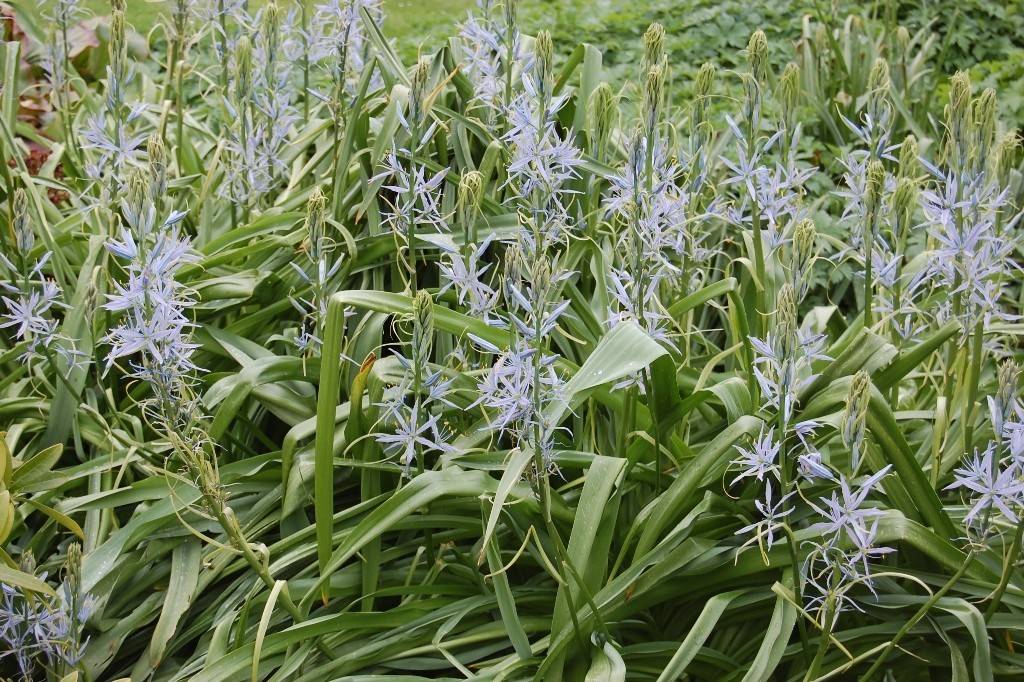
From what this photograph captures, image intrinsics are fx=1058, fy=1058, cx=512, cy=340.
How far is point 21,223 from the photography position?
220 cm

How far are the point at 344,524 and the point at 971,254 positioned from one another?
139 cm

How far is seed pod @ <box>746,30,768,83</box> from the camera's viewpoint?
1955mm

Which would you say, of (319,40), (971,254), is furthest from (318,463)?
(319,40)

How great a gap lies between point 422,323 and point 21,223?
3.24ft

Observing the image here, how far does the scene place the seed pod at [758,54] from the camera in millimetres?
1955

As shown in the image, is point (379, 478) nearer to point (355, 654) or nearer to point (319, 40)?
point (355, 654)

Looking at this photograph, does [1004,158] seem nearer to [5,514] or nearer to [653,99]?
[653,99]

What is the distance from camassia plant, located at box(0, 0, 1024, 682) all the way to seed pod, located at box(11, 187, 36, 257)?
17mm

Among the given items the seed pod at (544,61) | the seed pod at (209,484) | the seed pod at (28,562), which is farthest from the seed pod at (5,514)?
the seed pod at (544,61)

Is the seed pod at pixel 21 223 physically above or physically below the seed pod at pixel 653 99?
below

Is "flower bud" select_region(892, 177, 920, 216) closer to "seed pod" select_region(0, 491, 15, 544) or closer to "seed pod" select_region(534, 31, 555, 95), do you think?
"seed pod" select_region(534, 31, 555, 95)

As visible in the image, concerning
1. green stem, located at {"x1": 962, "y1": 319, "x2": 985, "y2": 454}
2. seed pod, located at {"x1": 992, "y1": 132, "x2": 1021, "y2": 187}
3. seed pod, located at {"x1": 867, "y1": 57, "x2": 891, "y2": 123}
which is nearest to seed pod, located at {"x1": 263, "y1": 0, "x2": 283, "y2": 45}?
seed pod, located at {"x1": 867, "y1": 57, "x2": 891, "y2": 123}

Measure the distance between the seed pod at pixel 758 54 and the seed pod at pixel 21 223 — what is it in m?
1.44

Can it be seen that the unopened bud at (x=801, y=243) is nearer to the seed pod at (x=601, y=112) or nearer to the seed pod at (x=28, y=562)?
the seed pod at (x=601, y=112)
